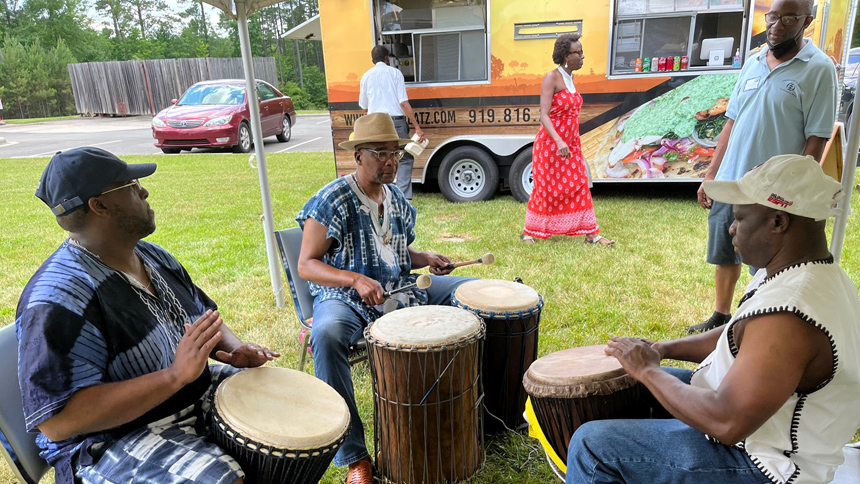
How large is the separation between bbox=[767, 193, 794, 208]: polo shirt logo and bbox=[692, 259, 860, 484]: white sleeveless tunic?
171 mm

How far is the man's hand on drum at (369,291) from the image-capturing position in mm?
2443

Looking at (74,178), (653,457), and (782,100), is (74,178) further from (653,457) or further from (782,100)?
(782,100)

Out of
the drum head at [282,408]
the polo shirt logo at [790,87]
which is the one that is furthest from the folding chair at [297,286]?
the polo shirt logo at [790,87]

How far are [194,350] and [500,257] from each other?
3661 mm

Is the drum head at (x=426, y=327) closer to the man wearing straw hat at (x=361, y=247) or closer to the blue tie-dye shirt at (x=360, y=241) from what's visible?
the man wearing straw hat at (x=361, y=247)

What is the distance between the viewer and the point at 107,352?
1.59 meters

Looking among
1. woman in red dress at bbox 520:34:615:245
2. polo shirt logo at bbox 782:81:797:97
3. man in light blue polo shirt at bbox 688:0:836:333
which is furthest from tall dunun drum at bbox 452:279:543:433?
woman in red dress at bbox 520:34:615:245

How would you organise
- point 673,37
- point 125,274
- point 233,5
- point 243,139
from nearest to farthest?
1. point 125,274
2. point 233,5
3. point 673,37
4. point 243,139

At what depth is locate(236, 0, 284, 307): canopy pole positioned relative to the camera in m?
3.61

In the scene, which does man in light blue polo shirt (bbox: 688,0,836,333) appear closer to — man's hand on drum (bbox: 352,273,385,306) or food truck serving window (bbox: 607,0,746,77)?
man's hand on drum (bbox: 352,273,385,306)

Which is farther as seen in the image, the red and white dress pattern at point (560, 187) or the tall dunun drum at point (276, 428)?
the red and white dress pattern at point (560, 187)

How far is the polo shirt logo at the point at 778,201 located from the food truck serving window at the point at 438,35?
18.0ft

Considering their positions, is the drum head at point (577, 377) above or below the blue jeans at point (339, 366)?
above

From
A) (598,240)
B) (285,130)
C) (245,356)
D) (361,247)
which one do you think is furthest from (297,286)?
(285,130)
